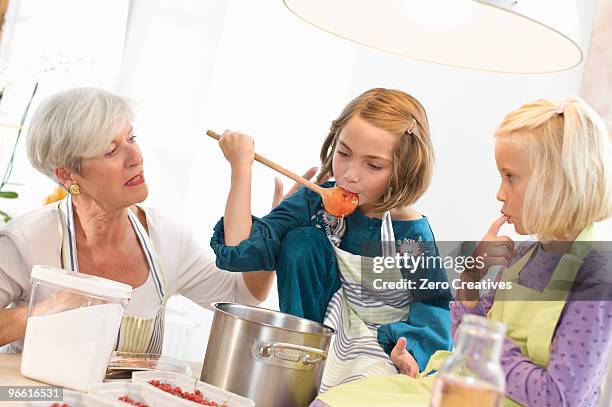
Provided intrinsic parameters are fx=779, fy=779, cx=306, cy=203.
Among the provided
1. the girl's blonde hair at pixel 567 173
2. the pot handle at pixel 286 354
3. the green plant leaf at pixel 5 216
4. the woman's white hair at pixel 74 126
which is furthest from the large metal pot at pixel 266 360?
the green plant leaf at pixel 5 216

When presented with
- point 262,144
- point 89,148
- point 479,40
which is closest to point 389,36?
point 479,40

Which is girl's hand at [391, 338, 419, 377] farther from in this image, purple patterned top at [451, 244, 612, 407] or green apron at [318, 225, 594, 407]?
purple patterned top at [451, 244, 612, 407]

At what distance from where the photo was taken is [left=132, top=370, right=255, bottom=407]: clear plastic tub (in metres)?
1.15

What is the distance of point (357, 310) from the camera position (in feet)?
5.14

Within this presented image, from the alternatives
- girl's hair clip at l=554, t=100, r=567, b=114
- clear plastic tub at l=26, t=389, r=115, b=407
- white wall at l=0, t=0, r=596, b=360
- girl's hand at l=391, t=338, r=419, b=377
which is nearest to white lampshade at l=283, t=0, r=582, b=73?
girl's hair clip at l=554, t=100, r=567, b=114

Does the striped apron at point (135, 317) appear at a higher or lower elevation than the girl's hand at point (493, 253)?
lower

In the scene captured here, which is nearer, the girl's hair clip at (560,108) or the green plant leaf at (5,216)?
the girl's hair clip at (560,108)

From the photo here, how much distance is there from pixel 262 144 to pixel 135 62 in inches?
20.9

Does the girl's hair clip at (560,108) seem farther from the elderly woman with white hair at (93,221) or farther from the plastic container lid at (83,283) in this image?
the elderly woman with white hair at (93,221)

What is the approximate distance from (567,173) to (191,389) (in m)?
0.68

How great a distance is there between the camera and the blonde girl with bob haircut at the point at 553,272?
3.69ft

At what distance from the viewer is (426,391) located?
1249mm

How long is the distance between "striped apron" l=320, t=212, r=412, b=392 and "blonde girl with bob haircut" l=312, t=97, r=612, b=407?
24cm

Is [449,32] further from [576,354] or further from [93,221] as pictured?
[93,221]
